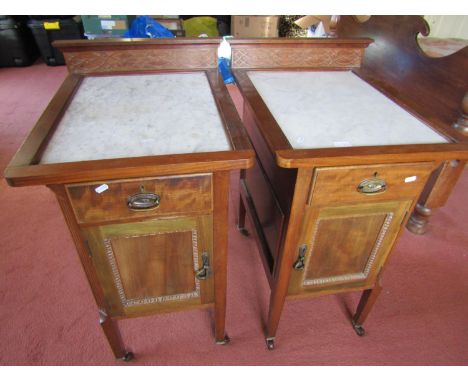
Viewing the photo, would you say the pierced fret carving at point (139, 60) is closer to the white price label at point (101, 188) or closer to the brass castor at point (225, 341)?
the white price label at point (101, 188)

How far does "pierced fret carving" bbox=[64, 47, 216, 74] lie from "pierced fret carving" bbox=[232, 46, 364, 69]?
114 mm

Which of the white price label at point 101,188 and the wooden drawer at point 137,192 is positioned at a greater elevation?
the white price label at point 101,188

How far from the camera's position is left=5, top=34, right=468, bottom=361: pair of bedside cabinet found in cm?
72

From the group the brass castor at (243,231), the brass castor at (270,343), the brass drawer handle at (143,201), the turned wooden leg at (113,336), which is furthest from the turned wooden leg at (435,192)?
the turned wooden leg at (113,336)

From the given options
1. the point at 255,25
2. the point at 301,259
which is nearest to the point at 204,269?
the point at 301,259

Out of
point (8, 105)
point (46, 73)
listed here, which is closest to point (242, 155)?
point (8, 105)

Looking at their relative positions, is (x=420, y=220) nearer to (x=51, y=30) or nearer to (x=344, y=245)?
(x=344, y=245)

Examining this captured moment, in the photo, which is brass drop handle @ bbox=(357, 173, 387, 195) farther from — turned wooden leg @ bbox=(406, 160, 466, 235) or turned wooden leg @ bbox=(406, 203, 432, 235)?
turned wooden leg @ bbox=(406, 203, 432, 235)

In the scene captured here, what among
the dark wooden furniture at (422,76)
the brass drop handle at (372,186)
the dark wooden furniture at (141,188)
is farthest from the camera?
the dark wooden furniture at (422,76)

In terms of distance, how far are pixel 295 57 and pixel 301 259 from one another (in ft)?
2.48

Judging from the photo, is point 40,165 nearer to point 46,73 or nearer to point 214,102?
point 214,102

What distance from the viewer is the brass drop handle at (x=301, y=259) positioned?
3.02ft

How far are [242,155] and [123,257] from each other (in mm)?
421

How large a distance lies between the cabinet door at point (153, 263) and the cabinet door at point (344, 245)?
271 millimetres
